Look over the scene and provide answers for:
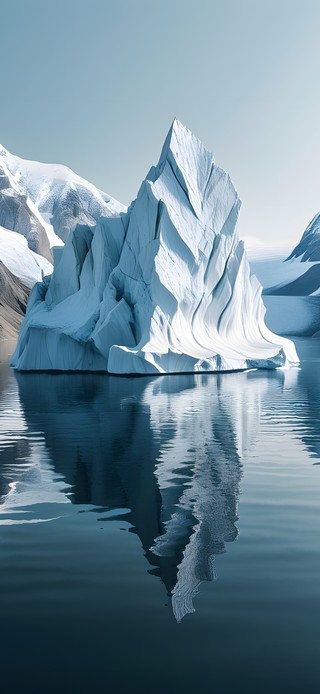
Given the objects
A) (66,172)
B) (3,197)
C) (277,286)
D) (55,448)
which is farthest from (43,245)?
(55,448)

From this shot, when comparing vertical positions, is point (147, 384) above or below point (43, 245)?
below

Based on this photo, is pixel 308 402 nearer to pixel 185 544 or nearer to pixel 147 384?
pixel 147 384

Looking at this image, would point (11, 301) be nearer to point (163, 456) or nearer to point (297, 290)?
point (297, 290)

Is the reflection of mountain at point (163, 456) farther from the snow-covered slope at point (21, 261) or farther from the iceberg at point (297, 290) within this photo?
the snow-covered slope at point (21, 261)

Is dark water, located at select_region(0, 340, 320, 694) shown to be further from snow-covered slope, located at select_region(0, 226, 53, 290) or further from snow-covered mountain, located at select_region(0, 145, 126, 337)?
snow-covered slope, located at select_region(0, 226, 53, 290)

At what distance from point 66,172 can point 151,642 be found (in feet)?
665

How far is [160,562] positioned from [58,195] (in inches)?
7096

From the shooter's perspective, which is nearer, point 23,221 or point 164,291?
point 164,291

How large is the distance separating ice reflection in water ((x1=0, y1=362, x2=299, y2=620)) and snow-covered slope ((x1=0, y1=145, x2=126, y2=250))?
141m

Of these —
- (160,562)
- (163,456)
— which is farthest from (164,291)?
(160,562)

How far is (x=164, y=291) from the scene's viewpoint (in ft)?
83.5

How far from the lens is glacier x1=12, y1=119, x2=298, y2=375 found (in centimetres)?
2533

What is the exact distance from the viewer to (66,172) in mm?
198375

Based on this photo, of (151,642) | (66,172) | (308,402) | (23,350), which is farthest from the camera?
(66,172)
